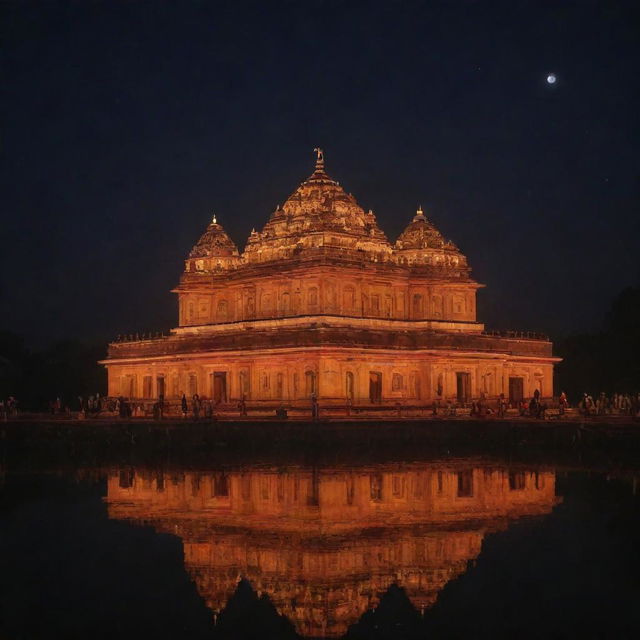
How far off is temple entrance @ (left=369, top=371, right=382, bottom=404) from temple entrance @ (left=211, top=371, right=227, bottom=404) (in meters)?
7.75

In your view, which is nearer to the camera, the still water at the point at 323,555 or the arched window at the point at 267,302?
the still water at the point at 323,555

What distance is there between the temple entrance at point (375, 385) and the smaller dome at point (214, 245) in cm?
1353

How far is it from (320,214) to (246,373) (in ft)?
28.4

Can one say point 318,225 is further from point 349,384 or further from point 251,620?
point 251,620

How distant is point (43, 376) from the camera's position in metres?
84.6

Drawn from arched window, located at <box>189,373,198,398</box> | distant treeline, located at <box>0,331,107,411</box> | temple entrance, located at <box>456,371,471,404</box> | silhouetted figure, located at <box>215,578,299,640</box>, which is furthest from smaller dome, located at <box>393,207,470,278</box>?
silhouetted figure, located at <box>215,578,299,640</box>

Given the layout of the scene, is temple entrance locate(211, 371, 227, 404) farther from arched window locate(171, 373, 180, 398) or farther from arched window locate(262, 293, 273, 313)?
arched window locate(262, 293, 273, 313)

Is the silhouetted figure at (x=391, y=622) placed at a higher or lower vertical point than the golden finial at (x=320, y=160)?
lower

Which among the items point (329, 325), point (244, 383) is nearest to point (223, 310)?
point (244, 383)

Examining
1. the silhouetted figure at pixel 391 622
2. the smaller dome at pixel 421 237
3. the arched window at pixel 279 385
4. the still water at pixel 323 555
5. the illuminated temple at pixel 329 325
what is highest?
the smaller dome at pixel 421 237

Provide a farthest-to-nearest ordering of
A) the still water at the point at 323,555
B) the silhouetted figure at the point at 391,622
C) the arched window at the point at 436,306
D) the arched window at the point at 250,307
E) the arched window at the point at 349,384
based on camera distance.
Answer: the arched window at the point at 436,306 → the arched window at the point at 250,307 → the arched window at the point at 349,384 → the still water at the point at 323,555 → the silhouetted figure at the point at 391,622

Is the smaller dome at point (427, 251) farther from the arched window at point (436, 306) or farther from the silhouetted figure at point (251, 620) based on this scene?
the silhouetted figure at point (251, 620)

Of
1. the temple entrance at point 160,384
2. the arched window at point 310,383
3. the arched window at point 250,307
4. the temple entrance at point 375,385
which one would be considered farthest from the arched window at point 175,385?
the temple entrance at point 375,385

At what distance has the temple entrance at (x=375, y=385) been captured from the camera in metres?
65.8
